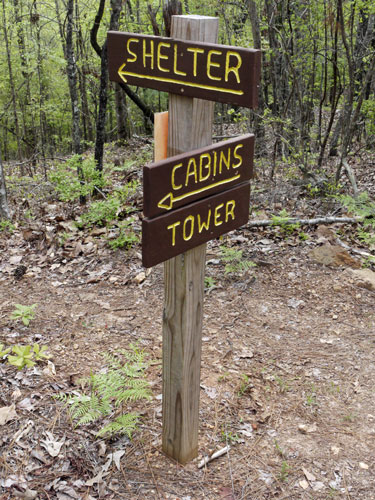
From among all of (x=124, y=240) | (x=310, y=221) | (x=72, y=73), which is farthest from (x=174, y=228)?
(x=72, y=73)

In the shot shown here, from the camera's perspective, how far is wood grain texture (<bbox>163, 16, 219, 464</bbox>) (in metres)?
2.35

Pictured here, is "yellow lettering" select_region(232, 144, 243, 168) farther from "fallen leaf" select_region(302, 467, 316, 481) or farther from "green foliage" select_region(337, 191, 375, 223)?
"green foliage" select_region(337, 191, 375, 223)

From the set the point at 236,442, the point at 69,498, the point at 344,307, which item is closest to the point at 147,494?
the point at 69,498

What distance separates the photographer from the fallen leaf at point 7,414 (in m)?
3.14

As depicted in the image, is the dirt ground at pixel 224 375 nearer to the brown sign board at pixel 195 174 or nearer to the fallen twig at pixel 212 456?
the fallen twig at pixel 212 456

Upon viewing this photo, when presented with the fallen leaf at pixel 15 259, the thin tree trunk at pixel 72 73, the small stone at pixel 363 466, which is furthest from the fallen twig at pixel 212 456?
the thin tree trunk at pixel 72 73

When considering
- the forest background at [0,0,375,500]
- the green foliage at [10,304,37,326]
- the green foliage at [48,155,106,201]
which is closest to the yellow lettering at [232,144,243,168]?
the forest background at [0,0,375,500]

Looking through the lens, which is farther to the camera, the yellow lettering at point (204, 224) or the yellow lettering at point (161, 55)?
the yellow lettering at point (204, 224)

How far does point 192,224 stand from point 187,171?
0.29 m

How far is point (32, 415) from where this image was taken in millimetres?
3252

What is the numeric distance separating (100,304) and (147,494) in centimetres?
247

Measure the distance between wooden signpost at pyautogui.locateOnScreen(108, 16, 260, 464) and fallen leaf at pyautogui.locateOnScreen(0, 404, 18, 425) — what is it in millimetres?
1154

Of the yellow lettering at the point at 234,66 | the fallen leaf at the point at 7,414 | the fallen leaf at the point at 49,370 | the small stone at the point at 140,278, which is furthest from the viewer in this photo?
the small stone at the point at 140,278

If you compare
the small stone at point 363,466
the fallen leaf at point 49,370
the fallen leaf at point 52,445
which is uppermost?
the fallen leaf at point 52,445
